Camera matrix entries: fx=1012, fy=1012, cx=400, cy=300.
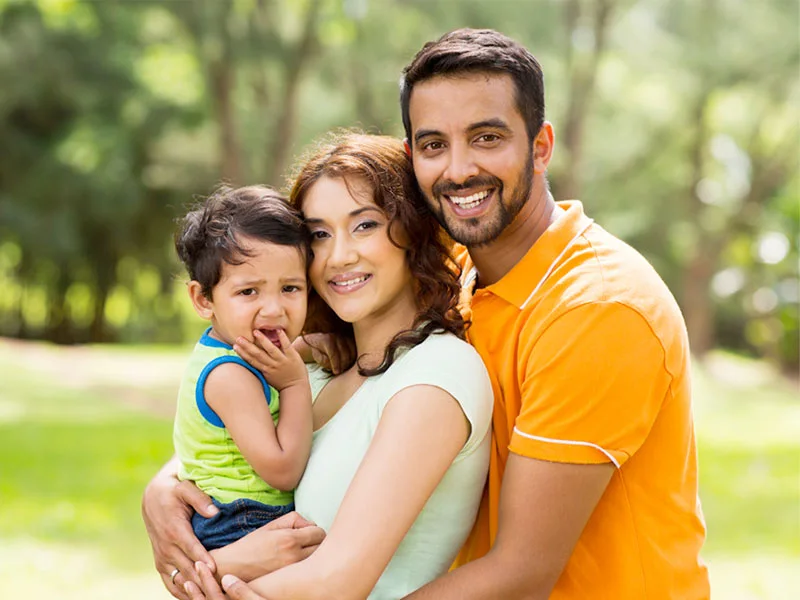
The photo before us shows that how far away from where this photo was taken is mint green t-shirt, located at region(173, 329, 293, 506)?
9.23 ft

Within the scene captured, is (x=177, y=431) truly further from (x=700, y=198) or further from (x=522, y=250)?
(x=700, y=198)

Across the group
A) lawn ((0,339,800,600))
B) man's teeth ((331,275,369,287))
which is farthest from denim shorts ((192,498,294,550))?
lawn ((0,339,800,600))

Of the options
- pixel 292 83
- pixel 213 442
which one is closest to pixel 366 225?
pixel 213 442

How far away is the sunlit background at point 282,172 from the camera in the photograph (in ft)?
31.9

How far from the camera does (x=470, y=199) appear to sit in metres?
2.78

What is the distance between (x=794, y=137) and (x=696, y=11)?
18.1 feet

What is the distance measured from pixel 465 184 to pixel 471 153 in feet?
0.28

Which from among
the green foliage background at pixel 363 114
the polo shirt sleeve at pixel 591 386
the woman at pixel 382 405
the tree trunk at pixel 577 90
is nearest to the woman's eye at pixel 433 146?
the woman at pixel 382 405

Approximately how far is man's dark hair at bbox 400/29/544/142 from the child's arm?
0.85 meters

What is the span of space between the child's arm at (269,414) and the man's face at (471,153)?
608mm

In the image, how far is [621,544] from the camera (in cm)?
258

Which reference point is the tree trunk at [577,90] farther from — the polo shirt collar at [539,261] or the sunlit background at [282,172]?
the polo shirt collar at [539,261]

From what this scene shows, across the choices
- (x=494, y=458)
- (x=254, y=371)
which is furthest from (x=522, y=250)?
(x=254, y=371)

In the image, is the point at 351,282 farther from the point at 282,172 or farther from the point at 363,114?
the point at 363,114
